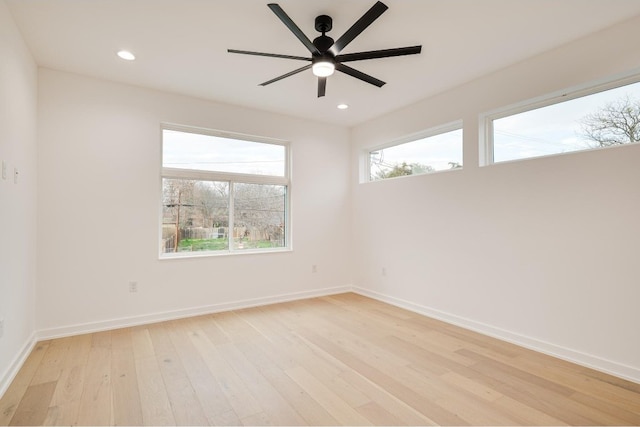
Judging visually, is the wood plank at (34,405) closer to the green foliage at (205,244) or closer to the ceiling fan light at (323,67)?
the green foliage at (205,244)

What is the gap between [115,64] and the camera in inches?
120

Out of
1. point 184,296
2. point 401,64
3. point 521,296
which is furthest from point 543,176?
point 184,296

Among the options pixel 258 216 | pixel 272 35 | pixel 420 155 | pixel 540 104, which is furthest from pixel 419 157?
pixel 272 35

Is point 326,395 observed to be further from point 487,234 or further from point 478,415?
point 487,234

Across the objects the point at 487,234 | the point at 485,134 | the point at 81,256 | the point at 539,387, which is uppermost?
the point at 485,134

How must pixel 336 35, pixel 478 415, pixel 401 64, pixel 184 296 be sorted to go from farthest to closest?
pixel 184 296, pixel 401 64, pixel 336 35, pixel 478 415

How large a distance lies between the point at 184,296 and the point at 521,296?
3.61 meters

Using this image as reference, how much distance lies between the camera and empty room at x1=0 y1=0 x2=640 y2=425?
220 cm

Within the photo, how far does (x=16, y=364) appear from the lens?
2.44 meters

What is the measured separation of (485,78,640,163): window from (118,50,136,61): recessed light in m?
3.56

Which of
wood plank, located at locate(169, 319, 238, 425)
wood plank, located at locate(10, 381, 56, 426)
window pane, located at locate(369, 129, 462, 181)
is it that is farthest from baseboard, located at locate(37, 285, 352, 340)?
window pane, located at locate(369, 129, 462, 181)

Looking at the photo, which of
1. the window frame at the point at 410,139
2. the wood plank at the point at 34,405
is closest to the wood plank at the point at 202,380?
the wood plank at the point at 34,405

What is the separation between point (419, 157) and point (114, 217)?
369 cm

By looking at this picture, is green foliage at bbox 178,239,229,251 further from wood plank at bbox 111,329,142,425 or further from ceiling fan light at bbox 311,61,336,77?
ceiling fan light at bbox 311,61,336,77
